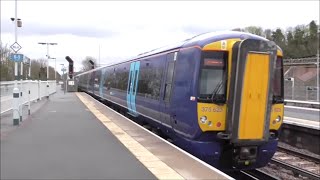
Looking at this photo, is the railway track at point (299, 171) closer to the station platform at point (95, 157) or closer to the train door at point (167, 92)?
the train door at point (167, 92)

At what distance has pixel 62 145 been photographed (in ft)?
34.9

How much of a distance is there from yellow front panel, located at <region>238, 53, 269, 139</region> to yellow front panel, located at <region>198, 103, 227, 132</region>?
0.42 metres

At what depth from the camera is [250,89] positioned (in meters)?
9.08

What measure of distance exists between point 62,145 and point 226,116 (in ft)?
13.2

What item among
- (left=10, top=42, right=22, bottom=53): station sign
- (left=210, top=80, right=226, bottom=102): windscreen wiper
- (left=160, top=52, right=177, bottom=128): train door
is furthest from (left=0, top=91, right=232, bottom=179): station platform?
(left=10, top=42, right=22, bottom=53): station sign

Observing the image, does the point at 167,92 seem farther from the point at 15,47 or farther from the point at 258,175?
the point at 15,47

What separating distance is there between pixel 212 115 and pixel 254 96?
0.94m

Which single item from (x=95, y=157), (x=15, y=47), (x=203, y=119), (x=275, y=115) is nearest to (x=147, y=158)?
(x=95, y=157)

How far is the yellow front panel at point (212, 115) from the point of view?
915 centimetres

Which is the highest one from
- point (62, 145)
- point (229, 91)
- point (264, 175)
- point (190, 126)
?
point (229, 91)

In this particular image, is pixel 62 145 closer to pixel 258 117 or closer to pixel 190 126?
pixel 190 126

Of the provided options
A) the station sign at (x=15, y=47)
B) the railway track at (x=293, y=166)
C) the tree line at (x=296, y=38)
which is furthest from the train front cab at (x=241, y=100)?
the tree line at (x=296, y=38)

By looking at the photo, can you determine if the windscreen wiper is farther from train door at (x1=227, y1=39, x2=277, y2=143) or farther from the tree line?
the tree line

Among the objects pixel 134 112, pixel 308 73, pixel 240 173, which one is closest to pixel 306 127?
pixel 134 112
